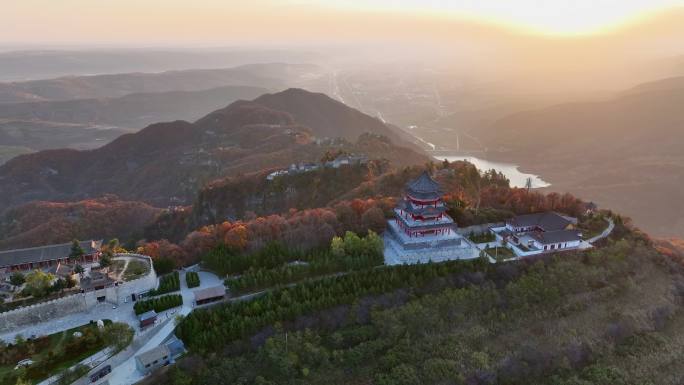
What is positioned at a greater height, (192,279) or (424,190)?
(424,190)

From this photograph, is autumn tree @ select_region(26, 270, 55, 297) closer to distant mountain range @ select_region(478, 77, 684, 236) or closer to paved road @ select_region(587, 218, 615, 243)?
paved road @ select_region(587, 218, 615, 243)

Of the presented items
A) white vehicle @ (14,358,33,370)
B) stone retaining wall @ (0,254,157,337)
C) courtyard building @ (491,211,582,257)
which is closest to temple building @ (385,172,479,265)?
courtyard building @ (491,211,582,257)

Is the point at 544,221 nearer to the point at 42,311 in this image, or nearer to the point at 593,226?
the point at 593,226

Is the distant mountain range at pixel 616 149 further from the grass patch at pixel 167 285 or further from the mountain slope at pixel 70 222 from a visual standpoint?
the mountain slope at pixel 70 222

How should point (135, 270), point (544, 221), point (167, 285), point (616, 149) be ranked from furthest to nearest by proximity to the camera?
point (616, 149) < point (544, 221) < point (135, 270) < point (167, 285)

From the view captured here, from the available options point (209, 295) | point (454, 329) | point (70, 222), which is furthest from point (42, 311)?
point (70, 222)

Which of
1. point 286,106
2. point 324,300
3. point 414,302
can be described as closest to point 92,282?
point 324,300
